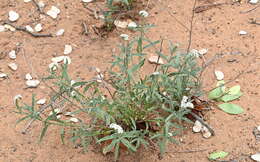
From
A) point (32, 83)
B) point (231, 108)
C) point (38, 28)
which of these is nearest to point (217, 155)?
point (231, 108)

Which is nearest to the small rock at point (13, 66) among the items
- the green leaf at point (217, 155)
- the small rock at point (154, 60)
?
the small rock at point (154, 60)

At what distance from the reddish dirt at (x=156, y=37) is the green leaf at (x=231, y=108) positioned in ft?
0.07

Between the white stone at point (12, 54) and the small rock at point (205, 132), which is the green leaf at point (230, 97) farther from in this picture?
the white stone at point (12, 54)

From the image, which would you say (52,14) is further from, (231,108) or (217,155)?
(217,155)

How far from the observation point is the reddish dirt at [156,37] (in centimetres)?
175

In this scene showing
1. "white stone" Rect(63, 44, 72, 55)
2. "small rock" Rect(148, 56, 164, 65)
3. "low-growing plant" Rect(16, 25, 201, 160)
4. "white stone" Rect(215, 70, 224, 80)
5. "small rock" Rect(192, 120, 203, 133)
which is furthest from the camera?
"white stone" Rect(63, 44, 72, 55)

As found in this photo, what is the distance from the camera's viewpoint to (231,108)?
185cm

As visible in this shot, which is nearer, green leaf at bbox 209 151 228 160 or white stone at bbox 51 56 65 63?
green leaf at bbox 209 151 228 160

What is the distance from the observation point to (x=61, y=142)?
5.95 ft

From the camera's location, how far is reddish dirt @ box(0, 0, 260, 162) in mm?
1751

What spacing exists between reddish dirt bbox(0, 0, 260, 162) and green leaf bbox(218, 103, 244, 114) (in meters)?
0.02

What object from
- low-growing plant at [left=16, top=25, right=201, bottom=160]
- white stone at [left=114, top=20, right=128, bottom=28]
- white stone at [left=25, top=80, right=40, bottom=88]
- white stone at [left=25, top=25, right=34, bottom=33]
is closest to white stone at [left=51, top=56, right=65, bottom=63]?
white stone at [left=25, top=80, right=40, bottom=88]

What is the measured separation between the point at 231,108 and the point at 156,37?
1.96ft

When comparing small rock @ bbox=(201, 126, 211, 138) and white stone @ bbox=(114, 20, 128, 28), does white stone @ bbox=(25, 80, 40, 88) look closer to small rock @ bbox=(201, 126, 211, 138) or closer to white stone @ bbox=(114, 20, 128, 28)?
white stone @ bbox=(114, 20, 128, 28)
